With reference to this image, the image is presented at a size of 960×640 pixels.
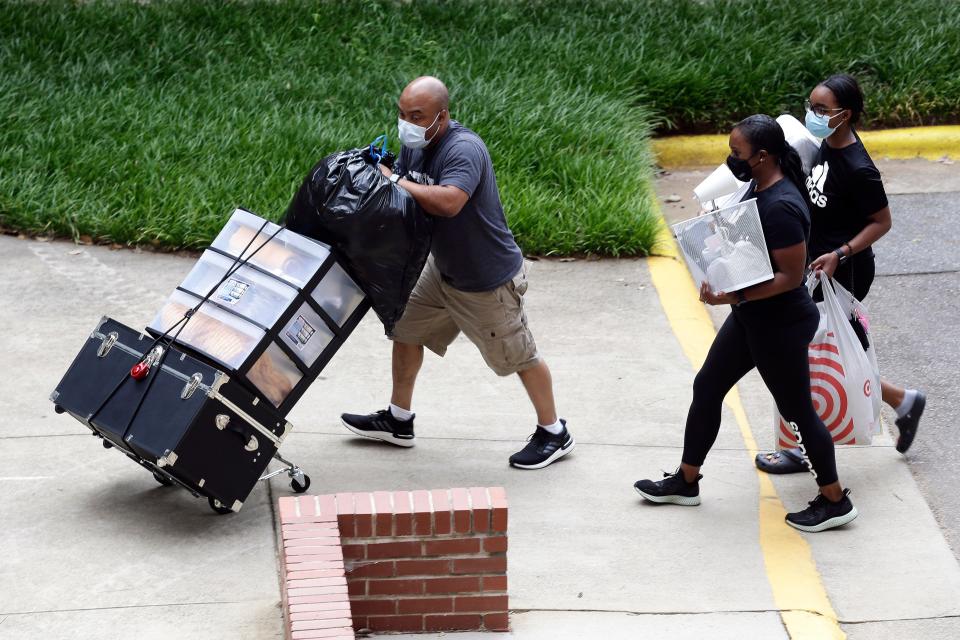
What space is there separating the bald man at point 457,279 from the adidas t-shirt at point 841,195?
47.2 inches

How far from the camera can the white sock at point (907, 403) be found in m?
5.66

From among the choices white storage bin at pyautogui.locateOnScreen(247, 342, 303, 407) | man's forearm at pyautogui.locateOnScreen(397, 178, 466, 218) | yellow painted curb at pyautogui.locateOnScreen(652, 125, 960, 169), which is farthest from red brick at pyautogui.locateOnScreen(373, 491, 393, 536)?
yellow painted curb at pyautogui.locateOnScreen(652, 125, 960, 169)

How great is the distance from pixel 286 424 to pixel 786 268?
6.24 ft

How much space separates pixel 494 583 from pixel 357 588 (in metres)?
0.44

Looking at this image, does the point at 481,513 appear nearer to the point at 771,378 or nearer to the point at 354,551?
the point at 354,551

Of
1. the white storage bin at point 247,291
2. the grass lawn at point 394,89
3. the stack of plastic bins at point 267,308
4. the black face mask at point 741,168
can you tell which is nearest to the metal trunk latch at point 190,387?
the stack of plastic bins at point 267,308

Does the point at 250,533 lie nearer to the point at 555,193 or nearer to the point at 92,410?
the point at 92,410

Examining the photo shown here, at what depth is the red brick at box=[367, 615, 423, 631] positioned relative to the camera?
4.38 meters

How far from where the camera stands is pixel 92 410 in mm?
4883

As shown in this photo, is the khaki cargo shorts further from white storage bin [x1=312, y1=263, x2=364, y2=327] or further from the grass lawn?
the grass lawn

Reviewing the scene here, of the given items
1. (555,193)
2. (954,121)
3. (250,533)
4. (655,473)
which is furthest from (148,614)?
(954,121)

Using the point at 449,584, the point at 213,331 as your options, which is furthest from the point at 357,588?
the point at 213,331

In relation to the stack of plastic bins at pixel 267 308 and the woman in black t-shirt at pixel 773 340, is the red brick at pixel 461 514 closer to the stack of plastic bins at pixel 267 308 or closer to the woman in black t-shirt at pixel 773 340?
the stack of plastic bins at pixel 267 308

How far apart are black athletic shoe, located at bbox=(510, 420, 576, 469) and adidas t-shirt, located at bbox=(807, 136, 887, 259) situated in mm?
1271
